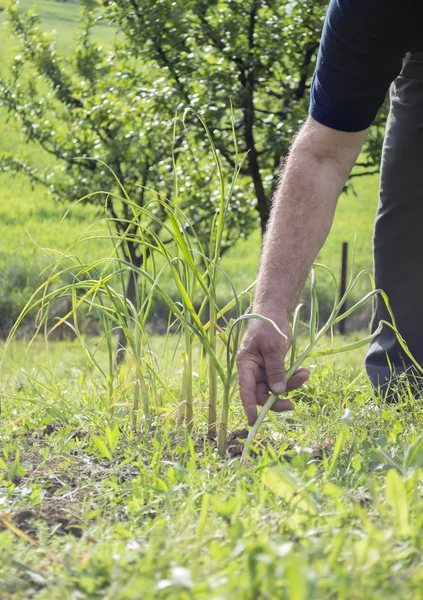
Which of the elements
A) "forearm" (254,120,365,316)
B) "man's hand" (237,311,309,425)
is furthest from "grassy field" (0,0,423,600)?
"forearm" (254,120,365,316)

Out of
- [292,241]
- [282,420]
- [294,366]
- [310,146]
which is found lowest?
[282,420]

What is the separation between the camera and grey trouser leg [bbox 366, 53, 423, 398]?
8.27 ft

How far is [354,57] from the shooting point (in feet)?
6.09

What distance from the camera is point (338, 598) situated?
807mm

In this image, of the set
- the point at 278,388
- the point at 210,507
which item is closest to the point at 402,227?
the point at 278,388

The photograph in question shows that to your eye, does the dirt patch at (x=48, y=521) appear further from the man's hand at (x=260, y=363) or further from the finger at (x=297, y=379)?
the finger at (x=297, y=379)

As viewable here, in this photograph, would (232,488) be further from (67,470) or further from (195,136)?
(195,136)

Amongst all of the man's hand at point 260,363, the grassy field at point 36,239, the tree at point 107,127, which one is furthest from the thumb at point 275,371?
the grassy field at point 36,239

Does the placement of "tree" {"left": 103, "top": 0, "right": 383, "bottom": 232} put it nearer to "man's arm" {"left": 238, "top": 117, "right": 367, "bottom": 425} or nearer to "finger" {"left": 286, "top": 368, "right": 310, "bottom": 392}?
"man's arm" {"left": 238, "top": 117, "right": 367, "bottom": 425}

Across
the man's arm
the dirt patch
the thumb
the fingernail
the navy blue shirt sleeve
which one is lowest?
the dirt patch

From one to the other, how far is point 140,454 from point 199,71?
2.99 metres

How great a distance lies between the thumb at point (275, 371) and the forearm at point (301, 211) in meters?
0.11

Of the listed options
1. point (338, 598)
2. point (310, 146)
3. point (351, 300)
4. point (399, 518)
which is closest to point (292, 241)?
point (310, 146)

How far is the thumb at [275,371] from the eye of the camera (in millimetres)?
1502
